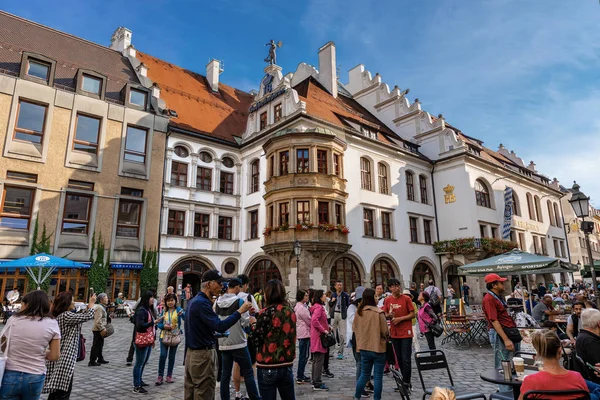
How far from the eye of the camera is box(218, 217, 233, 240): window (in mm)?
26203

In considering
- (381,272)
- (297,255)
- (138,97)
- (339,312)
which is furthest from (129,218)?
(339,312)

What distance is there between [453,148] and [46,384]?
2979cm

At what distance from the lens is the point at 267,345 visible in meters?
4.27

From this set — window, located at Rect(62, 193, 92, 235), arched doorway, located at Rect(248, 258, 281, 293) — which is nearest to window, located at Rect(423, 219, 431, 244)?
arched doorway, located at Rect(248, 258, 281, 293)

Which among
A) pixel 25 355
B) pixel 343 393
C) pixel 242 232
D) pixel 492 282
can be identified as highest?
pixel 242 232

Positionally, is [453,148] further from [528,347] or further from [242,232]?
[528,347]

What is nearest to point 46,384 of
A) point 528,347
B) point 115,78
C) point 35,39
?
point 528,347

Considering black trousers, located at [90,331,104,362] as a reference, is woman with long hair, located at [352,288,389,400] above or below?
above

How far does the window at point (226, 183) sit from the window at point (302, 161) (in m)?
6.38

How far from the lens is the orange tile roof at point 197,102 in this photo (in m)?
27.5

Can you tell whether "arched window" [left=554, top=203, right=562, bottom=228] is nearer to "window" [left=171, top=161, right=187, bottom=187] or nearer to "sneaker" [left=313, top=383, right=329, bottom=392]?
"window" [left=171, top=161, right=187, bottom=187]

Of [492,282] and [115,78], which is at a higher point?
[115,78]

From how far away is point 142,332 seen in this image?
23.9ft

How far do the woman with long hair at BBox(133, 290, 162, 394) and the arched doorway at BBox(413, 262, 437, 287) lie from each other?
22.6m
